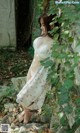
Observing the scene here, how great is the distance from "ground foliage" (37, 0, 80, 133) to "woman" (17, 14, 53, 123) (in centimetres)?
15

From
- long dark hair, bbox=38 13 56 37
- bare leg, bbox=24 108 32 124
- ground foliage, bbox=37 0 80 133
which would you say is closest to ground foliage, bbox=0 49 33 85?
bare leg, bbox=24 108 32 124

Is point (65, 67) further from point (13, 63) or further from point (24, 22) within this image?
point (24, 22)

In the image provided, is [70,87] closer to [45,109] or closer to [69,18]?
[69,18]

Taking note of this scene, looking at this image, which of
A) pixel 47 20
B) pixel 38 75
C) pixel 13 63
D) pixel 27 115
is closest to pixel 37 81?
pixel 38 75

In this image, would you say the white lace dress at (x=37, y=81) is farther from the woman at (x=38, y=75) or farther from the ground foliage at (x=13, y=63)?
the ground foliage at (x=13, y=63)

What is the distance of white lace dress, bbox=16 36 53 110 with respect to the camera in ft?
15.1

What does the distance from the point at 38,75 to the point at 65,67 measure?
814 millimetres

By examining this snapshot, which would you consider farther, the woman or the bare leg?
the bare leg

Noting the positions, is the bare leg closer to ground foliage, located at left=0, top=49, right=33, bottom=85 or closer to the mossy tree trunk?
ground foliage, located at left=0, top=49, right=33, bottom=85

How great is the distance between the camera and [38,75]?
186 inches

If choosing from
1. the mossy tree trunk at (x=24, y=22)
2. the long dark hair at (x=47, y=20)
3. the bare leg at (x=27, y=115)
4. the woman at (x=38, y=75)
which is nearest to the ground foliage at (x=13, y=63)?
the mossy tree trunk at (x=24, y=22)

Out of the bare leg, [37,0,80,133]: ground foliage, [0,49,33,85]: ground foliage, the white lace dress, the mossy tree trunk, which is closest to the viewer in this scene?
[37,0,80,133]: ground foliage

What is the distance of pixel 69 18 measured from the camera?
354 centimetres

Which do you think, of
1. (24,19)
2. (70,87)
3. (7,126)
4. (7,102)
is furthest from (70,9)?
(24,19)
